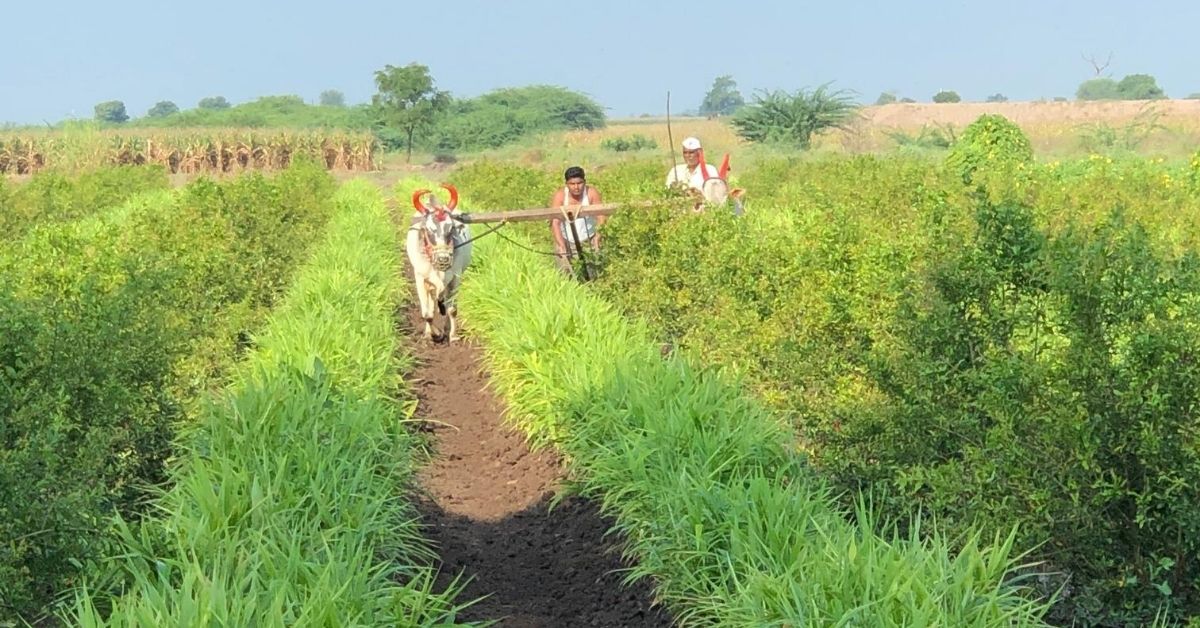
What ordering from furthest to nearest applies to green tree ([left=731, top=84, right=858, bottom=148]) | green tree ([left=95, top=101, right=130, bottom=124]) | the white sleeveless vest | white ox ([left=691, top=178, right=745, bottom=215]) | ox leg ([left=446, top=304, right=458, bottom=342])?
green tree ([left=95, top=101, right=130, bottom=124])
green tree ([left=731, top=84, right=858, bottom=148])
the white sleeveless vest
ox leg ([left=446, top=304, right=458, bottom=342])
white ox ([left=691, top=178, right=745, bottom=215])

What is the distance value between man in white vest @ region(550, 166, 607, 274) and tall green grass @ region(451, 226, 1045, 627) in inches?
104

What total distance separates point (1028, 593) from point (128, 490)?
3.69m

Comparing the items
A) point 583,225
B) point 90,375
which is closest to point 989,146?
point 583,225

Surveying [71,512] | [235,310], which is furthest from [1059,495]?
[235,310]

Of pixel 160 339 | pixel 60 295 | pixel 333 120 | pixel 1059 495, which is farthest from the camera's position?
pixel 333 120

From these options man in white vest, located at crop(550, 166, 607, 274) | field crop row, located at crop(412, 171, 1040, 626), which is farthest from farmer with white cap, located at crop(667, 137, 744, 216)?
field crop row, located at crop(412, 171, 1040, 626)

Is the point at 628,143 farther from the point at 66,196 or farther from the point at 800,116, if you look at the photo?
the point at 66,196

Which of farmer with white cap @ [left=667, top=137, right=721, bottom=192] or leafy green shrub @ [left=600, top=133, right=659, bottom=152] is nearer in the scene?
farmer with white cap @ [left=667, top=137, right=721, bottom=192]

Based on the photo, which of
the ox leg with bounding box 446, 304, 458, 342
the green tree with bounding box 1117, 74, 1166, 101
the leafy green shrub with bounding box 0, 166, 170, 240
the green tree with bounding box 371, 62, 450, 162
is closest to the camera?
the ox leg with bounding box 446, 304, 458, 342

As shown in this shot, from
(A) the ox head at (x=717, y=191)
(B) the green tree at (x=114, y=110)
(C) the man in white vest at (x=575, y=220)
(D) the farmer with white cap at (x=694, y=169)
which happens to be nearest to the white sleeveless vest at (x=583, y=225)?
(C) the man in white vest at (x=575, y=220)

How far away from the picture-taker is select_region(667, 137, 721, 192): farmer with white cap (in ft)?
37.2

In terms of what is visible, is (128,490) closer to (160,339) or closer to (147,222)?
(160,339)

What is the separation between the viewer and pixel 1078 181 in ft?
55.3

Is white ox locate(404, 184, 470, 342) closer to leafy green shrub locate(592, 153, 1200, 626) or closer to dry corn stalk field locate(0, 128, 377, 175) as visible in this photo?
leafy green shrub locate(592, 153, 1200, 626)
